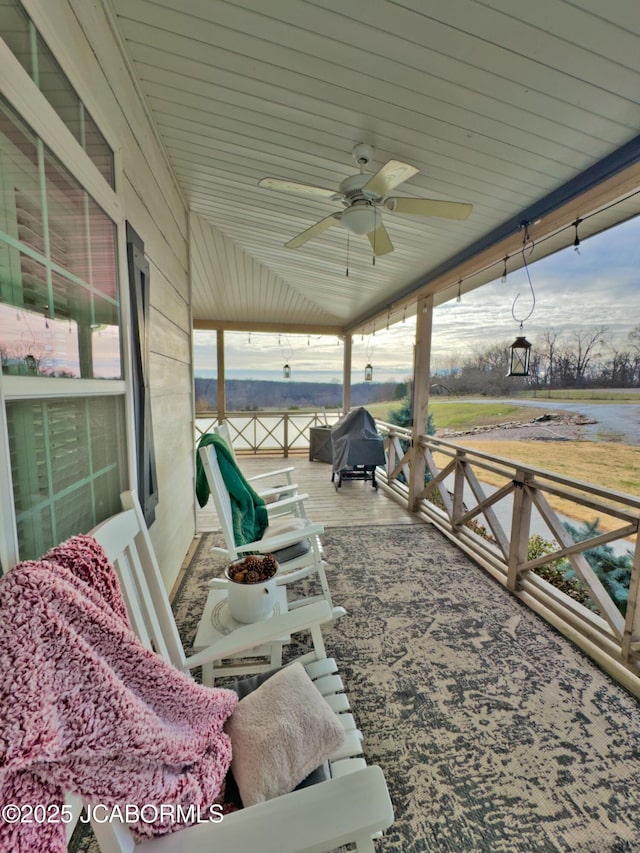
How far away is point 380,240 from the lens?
6.79ft

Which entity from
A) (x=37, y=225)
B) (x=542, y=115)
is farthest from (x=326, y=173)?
(x=37, y=225)

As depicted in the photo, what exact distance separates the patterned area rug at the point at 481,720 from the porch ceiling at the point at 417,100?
2.25m

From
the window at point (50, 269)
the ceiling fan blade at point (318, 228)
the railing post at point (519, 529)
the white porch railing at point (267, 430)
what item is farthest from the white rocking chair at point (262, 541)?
the white porch railing at point (267, 430)

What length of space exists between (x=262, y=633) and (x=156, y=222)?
213 centimetres

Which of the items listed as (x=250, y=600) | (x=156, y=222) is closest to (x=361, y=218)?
(x=156, y=222)

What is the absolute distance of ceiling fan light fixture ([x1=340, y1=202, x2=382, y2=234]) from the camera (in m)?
1.79

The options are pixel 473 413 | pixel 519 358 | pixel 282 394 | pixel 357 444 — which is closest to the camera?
pixel 519 358

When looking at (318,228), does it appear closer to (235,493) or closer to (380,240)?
(380,240)

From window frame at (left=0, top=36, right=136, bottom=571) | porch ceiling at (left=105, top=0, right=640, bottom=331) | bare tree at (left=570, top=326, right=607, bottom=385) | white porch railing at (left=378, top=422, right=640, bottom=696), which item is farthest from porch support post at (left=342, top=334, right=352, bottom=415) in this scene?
window frame at (left=0, top=36, right=136, bottom=571)

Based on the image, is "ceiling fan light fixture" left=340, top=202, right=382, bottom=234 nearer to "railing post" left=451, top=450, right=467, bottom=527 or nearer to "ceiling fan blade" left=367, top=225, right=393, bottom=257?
"ceiling fan blade" left=367, top=225, right=393, bottom=257

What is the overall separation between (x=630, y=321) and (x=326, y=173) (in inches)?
81.4

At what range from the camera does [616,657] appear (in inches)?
68.2

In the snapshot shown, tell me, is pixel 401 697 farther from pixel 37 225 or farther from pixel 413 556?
pixel 37 225

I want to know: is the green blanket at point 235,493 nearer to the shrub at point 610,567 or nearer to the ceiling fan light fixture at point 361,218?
the ceiling fan light fixture at point 361,218
